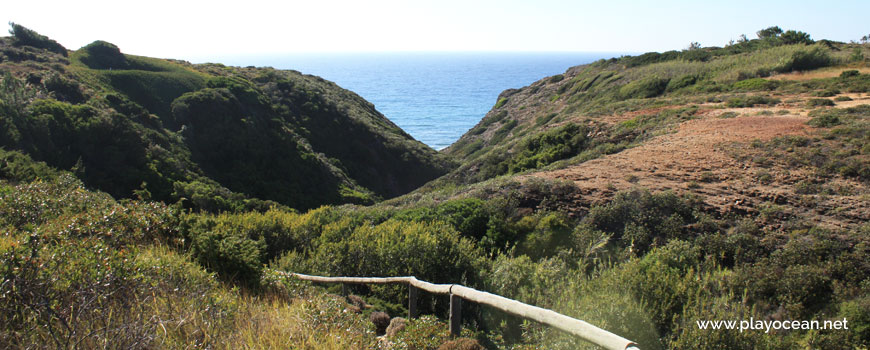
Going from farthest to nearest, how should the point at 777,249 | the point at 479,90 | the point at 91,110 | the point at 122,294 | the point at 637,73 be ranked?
the point at 479,90 < the point at 637,73 < the point at 91,110 < the point at 777,249 < the point at 122,294

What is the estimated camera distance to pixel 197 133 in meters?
28.0

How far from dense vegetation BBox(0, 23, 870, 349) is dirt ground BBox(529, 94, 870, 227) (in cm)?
27

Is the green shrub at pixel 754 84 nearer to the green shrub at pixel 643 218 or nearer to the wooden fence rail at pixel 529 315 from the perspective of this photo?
the green shrub at pixel 643 218

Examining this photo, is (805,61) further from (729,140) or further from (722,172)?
(722,172)

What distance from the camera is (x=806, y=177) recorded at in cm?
900

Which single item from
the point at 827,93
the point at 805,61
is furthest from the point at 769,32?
the point at 827,93

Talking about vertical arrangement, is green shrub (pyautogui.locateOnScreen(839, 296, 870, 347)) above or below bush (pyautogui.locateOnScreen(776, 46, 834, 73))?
below

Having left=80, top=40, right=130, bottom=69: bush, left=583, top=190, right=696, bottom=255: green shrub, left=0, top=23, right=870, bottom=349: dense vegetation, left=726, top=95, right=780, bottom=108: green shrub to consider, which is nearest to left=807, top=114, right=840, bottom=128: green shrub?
left=0, top=23, right=870, bottom=349: dense vegetation

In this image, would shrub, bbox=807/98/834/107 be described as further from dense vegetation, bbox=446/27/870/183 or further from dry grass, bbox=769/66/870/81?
dry grass, bbox=769/66/870/81

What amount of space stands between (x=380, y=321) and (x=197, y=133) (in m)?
27.9

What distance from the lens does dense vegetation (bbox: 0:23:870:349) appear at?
3.33 metres

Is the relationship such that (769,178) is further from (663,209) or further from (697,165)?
(663,209)

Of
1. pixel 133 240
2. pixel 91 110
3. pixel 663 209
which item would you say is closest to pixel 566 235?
pixel 663 209

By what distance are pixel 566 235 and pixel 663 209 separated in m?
1.88
